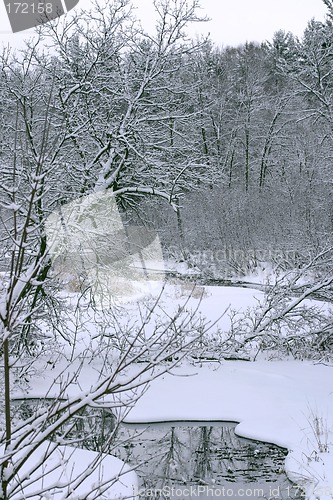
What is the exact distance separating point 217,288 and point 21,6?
11667mm

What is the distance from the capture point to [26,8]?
28.2ft

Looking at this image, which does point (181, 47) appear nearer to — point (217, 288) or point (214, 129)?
point (217, 288)

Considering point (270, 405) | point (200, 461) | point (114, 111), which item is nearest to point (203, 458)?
point (200, 461)

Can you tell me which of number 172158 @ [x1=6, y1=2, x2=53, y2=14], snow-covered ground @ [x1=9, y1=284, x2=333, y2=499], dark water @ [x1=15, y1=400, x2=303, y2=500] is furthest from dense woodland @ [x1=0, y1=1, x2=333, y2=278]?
snow-covered ground @ [x1=9, y1=284, x2=333, y2=499]

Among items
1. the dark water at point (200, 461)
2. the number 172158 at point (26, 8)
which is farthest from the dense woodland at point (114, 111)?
the dark water at point (200, 461)

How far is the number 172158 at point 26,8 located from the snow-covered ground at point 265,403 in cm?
440

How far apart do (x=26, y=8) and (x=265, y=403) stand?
7.51 meters

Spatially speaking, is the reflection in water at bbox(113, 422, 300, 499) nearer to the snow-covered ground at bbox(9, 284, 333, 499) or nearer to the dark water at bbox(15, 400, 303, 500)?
the dark water at bbox(15, 400, 303, 500)

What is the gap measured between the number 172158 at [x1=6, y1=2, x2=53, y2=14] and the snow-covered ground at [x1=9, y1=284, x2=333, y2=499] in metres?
4.40

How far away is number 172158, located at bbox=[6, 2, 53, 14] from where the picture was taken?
6.81 metres

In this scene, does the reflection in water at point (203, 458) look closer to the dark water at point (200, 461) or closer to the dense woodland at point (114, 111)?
the dark water at point (200, 461)

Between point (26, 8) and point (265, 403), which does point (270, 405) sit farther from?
point (26, 8)

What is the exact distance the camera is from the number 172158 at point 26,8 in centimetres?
681

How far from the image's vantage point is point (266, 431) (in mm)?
7152
